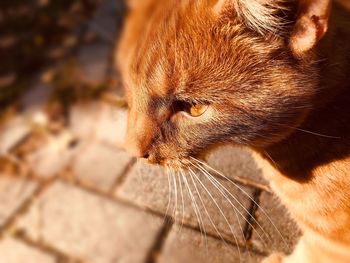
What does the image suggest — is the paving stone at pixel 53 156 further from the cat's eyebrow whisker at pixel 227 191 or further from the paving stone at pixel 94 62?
the cat's eyebrow whisker at pixel 227 191

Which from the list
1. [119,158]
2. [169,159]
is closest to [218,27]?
[169,159]

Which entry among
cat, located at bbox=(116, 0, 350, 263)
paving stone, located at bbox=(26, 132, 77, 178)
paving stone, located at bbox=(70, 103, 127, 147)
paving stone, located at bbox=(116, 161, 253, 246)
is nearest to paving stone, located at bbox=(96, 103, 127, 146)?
paving stone, located at bbox=(70, 103, 127, 147)

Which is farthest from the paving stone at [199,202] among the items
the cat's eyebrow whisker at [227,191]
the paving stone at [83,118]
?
the paving stone at [83,118]

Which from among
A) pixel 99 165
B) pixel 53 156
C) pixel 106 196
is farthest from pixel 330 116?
pixel 53 156

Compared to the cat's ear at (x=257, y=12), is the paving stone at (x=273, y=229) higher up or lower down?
lower down

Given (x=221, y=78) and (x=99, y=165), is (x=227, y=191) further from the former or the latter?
(x=99, y=165)

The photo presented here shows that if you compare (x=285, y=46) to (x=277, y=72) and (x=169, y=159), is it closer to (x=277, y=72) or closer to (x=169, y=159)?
(x=277, y=72)

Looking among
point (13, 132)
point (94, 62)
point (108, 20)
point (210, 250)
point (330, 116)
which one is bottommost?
point (13, 132)
